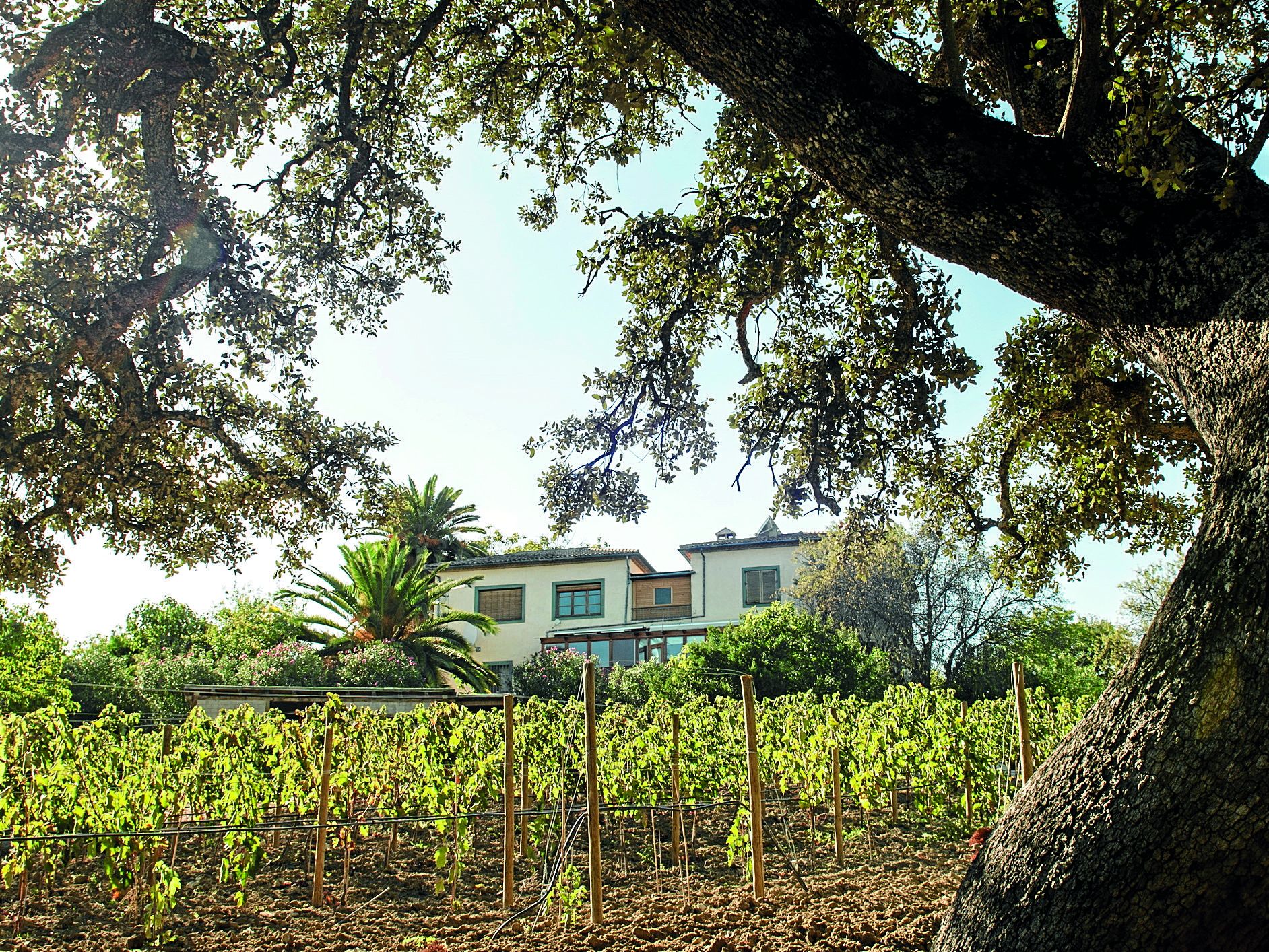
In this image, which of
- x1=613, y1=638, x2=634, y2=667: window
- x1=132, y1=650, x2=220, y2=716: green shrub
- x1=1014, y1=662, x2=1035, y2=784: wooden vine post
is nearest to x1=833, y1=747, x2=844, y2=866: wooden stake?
x1=1014, y1=662, x2=1035, y2=784: wooden vine post

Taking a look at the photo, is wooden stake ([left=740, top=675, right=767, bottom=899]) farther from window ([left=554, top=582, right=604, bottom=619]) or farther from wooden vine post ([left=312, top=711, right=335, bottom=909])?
window ([left=554, top=582, right=604, bottom=619])

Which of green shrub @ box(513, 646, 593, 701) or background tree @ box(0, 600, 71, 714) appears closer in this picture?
background tree @ box(0, 600, 71, 714)

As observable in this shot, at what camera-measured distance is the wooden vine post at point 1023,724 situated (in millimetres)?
7203

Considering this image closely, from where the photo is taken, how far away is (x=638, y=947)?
15.3 ft

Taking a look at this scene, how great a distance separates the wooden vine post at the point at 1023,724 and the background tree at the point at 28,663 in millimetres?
14092

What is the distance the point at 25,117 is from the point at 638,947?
20.8 ft

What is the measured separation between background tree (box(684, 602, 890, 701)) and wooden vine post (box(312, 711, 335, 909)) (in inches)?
506

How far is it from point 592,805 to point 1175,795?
386 centimetres

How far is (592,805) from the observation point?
572cm

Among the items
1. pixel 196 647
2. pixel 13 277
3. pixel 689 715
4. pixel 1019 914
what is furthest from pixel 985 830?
pixel 196 647

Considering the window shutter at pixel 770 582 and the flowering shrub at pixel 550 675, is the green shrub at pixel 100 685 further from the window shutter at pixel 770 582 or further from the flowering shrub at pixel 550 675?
the window shutter at pixel 770 582

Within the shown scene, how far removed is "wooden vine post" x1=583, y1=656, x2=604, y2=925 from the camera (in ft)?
17.7

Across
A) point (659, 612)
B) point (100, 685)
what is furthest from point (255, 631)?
point (659, 612)

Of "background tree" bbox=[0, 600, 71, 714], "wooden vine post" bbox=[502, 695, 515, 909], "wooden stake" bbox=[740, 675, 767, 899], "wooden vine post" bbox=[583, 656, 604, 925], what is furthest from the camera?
"background tree" bbox=[0, 600, 71, 714]
